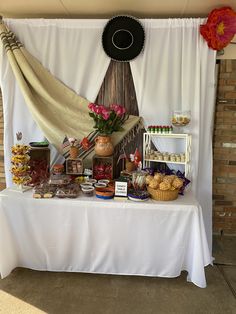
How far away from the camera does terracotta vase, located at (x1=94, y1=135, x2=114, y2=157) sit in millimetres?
2271

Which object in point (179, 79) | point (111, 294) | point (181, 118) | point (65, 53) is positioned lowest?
point (111, 294)

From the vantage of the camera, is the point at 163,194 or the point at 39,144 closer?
the point at 163,194

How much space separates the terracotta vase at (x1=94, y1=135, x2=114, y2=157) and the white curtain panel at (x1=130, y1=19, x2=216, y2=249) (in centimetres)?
40

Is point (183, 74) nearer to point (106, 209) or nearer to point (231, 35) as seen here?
point (231, 35)

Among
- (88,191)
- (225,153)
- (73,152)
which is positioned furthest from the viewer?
(225,153)

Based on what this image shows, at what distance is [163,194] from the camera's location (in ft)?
6.52

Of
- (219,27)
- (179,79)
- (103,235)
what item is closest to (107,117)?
(179,79)

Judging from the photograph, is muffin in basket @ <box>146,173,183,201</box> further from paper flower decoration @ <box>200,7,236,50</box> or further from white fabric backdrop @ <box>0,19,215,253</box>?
paper flower decoration @ <box>200,7,236,50</box>

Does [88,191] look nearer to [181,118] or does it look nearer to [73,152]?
[73,152]

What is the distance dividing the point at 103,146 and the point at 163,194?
2.11ft

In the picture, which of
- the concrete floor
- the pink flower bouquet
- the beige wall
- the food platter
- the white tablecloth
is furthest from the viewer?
the beige wall

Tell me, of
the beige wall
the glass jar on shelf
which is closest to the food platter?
the glass jar on shelf

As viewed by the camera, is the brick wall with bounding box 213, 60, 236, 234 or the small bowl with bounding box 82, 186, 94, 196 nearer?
the small bowl with bounding box 82, 186, 94, 196

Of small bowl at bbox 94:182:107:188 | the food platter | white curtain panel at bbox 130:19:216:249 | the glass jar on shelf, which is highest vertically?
white curtain panel at bbox 130:19:216:249
